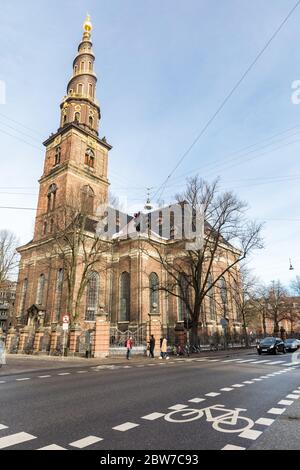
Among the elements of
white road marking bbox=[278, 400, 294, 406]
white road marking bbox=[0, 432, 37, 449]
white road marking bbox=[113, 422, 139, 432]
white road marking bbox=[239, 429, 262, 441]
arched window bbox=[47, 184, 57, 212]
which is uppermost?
arched window bbox=[47, 184, 57, 212]

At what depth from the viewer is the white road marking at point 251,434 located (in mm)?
4355

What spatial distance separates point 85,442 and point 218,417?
2471 millimetres

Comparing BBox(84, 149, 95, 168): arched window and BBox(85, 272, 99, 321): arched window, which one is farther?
BBox(84, 149, 95, 168): arched window

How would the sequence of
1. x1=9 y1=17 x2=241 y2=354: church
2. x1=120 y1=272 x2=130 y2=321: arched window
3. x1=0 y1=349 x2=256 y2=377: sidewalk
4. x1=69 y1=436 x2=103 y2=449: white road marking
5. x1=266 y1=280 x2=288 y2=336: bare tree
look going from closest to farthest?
x1=69 y1=436 x2=103 y2=449: white road marking
x1=0 y1=349 x2=256 y2=377: sidewalk
x1=9 y1=17 x2=241 y2=354: church
x1=120 y1=272 x2=130 y2=321: arched window
x1=266 y1=280 x2=288 y2=336: bare tree

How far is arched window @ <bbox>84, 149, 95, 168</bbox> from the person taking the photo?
43.7 m

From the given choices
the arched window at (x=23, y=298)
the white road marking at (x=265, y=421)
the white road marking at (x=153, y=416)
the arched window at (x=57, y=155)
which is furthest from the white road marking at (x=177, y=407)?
the arched window at (x=57, y=155)

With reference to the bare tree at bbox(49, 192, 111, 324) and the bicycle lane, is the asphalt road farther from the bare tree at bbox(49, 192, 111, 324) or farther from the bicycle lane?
the bare tree at bbox(49, 192, 111, 324)

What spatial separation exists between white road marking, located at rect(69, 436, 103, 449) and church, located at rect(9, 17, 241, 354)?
22978mm

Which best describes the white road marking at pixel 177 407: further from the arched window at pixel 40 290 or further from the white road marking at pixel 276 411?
the arched window at pixel 40 290

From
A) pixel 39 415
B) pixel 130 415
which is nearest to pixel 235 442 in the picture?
pixel 130 415

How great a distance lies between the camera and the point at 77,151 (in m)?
41.6

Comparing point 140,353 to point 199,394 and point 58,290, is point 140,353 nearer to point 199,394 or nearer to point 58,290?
point 58,290

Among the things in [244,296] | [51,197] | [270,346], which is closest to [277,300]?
[244,296]

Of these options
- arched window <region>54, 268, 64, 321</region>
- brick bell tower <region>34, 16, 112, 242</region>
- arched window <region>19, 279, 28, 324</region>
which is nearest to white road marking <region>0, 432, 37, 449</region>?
arched window <region>54, 268, 64, 321</region>
